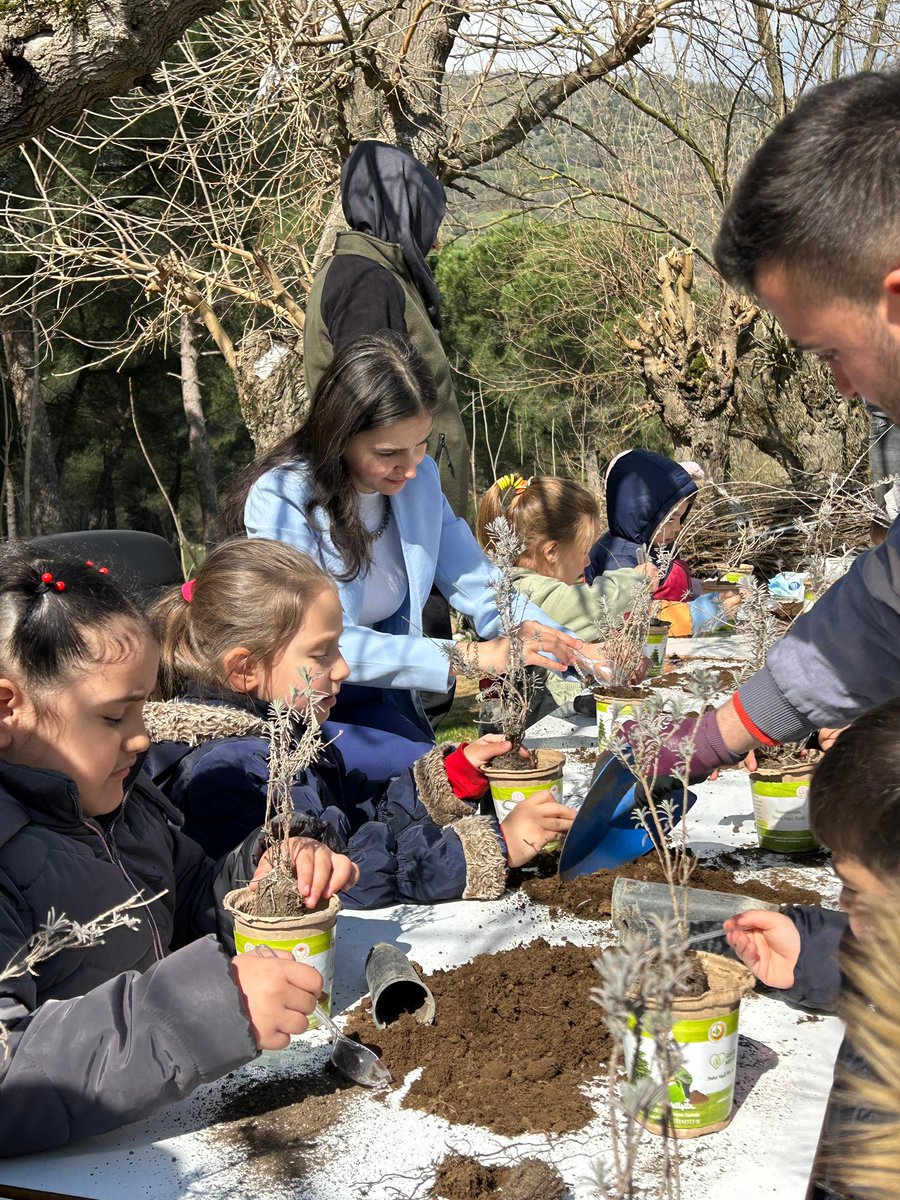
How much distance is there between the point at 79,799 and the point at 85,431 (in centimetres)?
1638

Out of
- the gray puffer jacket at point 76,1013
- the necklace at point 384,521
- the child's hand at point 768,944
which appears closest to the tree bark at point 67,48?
the necklace at point 384,521

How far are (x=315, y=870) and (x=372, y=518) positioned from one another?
1.52 meters

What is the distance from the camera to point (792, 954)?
1.64 meters

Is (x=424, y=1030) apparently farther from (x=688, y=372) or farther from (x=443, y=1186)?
(x=688, y=372)

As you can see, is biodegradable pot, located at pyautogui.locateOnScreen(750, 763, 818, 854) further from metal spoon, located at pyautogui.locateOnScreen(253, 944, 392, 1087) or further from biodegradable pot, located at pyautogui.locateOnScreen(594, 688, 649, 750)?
metal spoon, located at pyautogui.locateOnScreen(253, 944, 392, 1087)

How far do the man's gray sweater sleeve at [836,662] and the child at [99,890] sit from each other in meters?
0.79

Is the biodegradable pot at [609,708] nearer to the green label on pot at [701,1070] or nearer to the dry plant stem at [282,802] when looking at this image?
the dry plant stem at [282,802]

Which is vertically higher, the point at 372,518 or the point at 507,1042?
the point at 372,518

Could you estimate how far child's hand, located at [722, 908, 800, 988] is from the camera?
64.3 inches

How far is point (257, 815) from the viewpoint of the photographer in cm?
225

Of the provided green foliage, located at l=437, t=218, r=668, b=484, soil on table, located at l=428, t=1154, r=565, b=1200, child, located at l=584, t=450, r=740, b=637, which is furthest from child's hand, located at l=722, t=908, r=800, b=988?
green foliage, located at l=437, t=218, r=668, b=484

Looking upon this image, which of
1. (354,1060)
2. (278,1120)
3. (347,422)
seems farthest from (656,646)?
(278,1120)

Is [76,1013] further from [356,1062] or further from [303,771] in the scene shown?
[303,771]

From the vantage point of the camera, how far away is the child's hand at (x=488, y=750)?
252 cm
